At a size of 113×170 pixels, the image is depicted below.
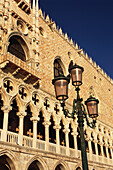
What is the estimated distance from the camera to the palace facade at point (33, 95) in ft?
29.2

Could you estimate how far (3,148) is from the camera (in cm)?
794

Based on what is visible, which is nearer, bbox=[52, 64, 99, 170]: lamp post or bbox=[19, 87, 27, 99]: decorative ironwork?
bbox=[52, 64, 99, 170]: lamp post

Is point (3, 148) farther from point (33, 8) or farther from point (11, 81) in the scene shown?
point (33, 8)

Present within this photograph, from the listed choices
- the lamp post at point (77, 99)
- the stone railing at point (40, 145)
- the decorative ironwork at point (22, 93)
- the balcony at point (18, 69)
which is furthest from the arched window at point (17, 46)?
the lamp post at point (77, 99)

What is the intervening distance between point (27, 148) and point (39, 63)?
4.74 meters

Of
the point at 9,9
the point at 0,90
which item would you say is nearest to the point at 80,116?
the point at 0,90

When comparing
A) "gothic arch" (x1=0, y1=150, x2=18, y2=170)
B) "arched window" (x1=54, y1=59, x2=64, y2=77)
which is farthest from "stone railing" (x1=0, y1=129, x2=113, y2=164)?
"arched window" (x1=54, y1=59, x2=64, y2=77)

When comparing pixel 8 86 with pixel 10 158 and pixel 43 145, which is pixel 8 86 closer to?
pixel 10 158

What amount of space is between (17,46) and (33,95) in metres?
2.80

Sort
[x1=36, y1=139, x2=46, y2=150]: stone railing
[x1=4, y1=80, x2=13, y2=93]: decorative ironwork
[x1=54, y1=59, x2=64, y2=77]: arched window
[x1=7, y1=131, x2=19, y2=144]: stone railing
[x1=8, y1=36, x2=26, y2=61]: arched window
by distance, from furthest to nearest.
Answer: [x1=54, y1=59, x2=64, y2=77]: arched window < [x1=8, y1=36, x2=26, y2=61]: arched window < [x1=36, y1=139, x2=46, y2=150]: stone railing < [x1=4, y1=80, x2=13, y2=93]: decorative ironwork < [x1=7, y1=131, x2=19, y2=144]: stone railing

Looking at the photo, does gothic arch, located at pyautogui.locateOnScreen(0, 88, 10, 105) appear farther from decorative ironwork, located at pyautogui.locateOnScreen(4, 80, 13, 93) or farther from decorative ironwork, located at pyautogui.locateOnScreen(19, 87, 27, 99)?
decorative ironwork, located at pyautogui.locateOnScreen(19, 87, 27, 99)

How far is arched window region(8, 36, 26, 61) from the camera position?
429 inches

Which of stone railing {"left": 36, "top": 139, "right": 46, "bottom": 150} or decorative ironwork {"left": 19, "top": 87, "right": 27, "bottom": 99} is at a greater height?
decorative ironwork {"left": 19, "top": 87, "right": 27, "bottom": 99}

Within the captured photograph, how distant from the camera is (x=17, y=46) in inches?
443
